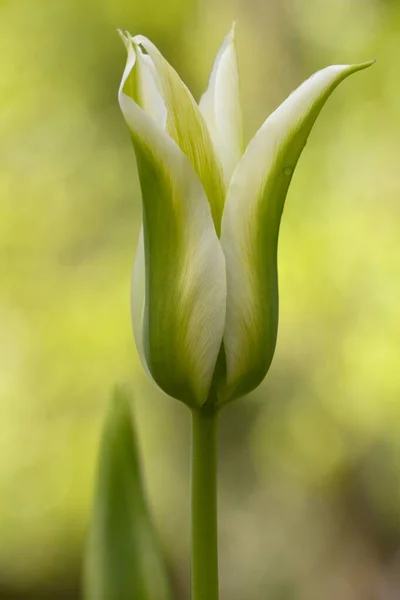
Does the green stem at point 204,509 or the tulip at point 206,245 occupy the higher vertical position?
the tulip at point 206,245

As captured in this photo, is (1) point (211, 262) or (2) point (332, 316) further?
(2) point (332, 316)

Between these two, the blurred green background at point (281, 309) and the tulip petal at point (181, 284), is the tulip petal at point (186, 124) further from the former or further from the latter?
the blurred green background at point (281, 309)

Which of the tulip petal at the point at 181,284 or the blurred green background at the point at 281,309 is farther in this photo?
the blurred green background at the point at 281,309

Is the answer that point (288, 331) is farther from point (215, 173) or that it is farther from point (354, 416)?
point (215, 173)

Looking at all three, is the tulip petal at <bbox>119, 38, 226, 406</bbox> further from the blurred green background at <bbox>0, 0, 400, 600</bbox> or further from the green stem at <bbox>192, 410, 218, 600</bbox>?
the blurred green background at <bbox>0, 0, 400, 600</bbox>

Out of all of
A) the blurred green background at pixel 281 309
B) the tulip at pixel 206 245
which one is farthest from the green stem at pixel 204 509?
the blurred green background at pixel 281 309

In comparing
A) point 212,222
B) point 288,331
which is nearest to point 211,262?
point 212,222

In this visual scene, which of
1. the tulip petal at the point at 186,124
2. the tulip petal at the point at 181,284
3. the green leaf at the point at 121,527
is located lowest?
the green leaf at the point at 121,527
